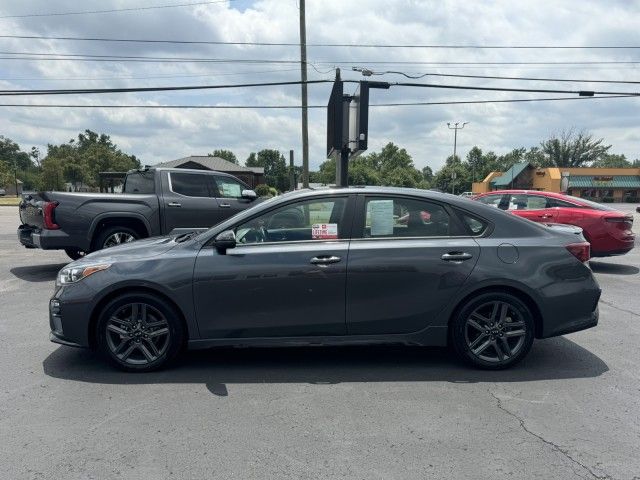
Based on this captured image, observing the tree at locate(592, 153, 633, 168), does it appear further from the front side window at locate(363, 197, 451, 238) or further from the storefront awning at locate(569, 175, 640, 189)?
the front side window at locate(363, 197, 451, 238)

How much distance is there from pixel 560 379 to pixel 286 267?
8.31 ft

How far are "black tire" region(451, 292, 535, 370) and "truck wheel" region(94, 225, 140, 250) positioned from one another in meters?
6.14

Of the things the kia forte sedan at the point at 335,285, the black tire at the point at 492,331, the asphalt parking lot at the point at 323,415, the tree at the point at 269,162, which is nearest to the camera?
the asphalt parking lot at the point at 323,415

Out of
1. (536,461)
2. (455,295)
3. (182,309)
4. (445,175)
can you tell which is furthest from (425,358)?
(445,175)

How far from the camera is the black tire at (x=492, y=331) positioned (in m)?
4.35

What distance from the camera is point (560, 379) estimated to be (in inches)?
Result: 168

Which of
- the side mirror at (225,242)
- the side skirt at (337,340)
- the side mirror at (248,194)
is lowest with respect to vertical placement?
the side skirt at (337,340)

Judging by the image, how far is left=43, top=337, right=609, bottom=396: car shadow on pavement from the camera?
4250 mm

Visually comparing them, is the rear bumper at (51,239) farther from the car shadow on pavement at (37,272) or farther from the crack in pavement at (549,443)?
the crack in pavement at (549,443)

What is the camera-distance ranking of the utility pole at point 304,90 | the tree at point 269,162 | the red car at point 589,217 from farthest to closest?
1. the tree at point 269,162
2. the utility pole at point 304,90
3. the red car at point 589,217

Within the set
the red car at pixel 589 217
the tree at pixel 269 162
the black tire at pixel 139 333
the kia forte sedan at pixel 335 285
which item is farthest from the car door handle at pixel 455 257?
the tree at pixel 269 162

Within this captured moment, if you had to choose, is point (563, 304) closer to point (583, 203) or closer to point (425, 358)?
point (425, 358)

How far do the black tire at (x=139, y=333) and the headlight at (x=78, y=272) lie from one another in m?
0.30

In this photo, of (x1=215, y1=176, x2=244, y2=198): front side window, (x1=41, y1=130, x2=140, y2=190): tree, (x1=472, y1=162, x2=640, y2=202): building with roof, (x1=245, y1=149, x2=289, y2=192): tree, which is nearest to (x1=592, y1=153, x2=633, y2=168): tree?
(x1=472, y1=162, x2=640, y2=202): building with roof
